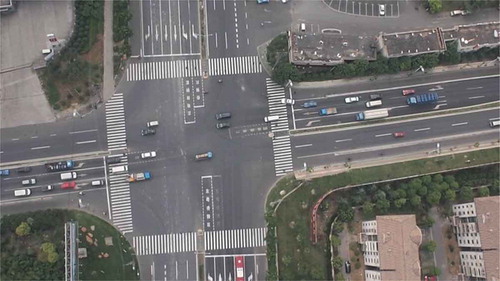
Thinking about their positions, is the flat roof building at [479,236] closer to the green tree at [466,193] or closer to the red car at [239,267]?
the green tree at [466,193]

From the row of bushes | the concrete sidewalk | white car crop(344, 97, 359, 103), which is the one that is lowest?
the concrete sidewalk

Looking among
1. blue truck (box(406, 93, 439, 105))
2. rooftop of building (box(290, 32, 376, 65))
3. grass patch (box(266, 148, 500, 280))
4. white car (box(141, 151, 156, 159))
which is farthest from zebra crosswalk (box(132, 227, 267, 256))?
blue truck (box(406, 93, 439, 105))

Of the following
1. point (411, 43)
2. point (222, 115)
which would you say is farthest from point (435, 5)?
point (222, 115)

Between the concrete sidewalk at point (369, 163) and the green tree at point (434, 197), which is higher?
the concrete sidewalk at point (369, 163)

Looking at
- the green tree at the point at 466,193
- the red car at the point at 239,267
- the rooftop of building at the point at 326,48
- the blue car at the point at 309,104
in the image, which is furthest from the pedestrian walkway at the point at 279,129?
the green tree at the point at 466,193

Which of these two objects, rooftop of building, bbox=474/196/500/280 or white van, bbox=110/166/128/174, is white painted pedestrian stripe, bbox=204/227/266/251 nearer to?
white van, bbox=110/166/128/174

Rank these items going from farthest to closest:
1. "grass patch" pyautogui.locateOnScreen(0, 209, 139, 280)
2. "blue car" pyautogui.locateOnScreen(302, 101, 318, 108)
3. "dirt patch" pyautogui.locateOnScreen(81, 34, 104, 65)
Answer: "blue car" pyautogui.locateOnScreen(302, 101, 318, 108) < "dirt patch" pyautogui.locateOnScreen(81, 34, 104, 65) < "grass patch" pyautogui.locateOnScreen(0, 209, 139, 280)

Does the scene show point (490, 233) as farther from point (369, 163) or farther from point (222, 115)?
point (222, 115)
